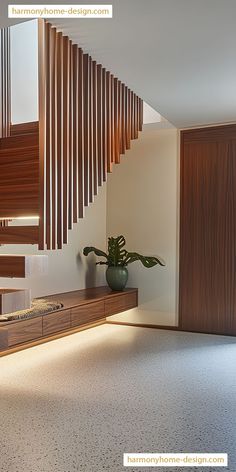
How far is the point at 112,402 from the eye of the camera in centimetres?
296

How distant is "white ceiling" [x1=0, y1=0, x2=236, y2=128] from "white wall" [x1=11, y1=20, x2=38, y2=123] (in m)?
1.58

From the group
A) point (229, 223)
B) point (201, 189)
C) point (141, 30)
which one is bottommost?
point (229, 223)

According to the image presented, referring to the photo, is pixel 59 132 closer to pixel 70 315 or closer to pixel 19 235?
pixel 19 235

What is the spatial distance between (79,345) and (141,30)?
321cm

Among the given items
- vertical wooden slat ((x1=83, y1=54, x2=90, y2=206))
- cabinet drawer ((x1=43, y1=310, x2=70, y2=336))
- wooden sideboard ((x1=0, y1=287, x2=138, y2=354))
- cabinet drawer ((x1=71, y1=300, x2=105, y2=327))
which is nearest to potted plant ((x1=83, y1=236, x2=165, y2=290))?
wooden sideboard ((x1=0, y1=287, x2=138, y2=354))

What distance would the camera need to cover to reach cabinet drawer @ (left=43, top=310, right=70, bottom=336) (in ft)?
12.1

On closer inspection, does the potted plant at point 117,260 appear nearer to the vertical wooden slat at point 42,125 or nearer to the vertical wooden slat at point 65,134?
the vertical wooden slat at point 65,134

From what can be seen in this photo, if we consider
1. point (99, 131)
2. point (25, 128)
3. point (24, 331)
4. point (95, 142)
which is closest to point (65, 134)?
point (95, 142)

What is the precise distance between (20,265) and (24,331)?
1.29 meters

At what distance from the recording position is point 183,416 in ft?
8.93

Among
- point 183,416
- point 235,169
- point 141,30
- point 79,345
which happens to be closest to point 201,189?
point 235,169

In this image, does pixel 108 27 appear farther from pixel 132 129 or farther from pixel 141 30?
pixel 132 129

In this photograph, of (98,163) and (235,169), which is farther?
→ (235,169)

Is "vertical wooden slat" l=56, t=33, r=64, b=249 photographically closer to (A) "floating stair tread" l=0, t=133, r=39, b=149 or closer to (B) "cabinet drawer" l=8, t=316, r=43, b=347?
(A) "floating stair tread" l=0, t=133, r=39, b=149
